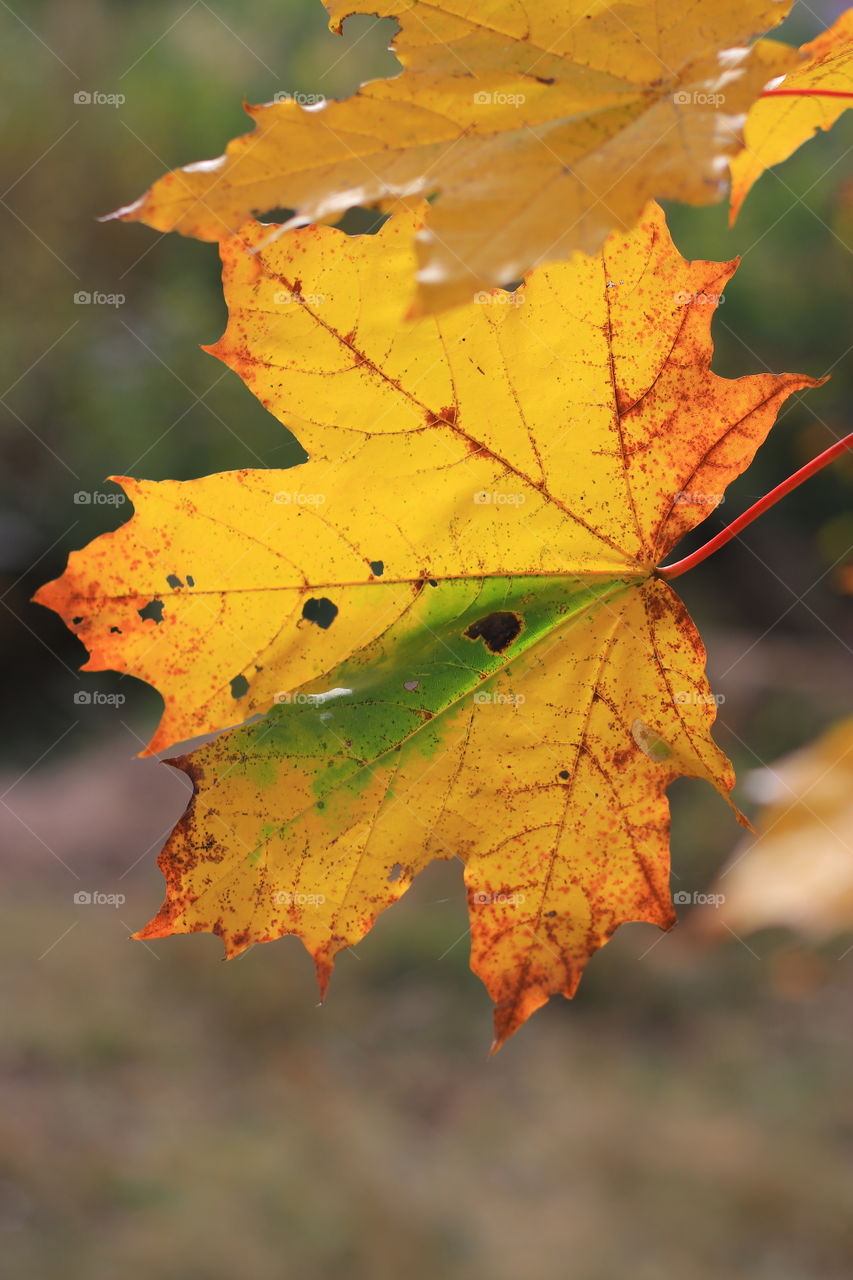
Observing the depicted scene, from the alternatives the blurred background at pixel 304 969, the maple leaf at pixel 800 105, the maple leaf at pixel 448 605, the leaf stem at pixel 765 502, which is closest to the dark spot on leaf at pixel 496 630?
the maple leaf at pixel 448 605

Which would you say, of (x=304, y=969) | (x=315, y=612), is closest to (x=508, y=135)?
(x=315, y=612)

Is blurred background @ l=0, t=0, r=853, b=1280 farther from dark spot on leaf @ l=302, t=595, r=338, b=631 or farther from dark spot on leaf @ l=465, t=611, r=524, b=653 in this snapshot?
dark spot on leaf @ l=465, t=611, r=524, b=653

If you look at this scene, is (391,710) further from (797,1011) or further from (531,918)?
(797,1011)

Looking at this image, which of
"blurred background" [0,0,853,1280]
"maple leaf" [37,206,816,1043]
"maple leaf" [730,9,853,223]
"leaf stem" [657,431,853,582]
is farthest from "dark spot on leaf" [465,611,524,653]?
"blurred background" [0,0,853,1280]

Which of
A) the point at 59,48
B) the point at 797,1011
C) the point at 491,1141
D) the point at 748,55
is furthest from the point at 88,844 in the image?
the point at 59,48

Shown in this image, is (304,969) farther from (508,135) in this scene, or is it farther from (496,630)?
(508,135)

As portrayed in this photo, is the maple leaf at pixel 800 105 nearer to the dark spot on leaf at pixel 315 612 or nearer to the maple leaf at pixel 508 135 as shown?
the maple leaf at pixel 508 135

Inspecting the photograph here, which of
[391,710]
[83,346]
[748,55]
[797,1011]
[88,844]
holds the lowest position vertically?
[797,1011]
